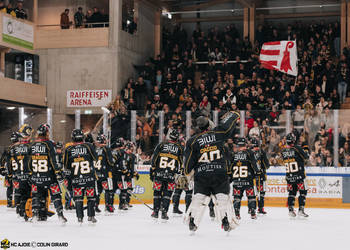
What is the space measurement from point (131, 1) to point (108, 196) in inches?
539

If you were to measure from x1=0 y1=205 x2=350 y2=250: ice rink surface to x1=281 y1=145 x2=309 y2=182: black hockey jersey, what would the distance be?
985mm

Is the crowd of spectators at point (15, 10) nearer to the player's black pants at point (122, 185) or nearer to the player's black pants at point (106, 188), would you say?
the player's black pants at point (122, 185)

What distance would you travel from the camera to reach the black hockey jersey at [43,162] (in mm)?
12320

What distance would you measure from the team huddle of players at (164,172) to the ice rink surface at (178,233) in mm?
366

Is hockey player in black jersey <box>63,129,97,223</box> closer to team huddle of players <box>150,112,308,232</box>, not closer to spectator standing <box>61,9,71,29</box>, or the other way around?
team huddle of players <box>150,112,308,232</box>

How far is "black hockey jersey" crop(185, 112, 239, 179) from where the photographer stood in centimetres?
1034

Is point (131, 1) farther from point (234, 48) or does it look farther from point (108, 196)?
point (108, 196)

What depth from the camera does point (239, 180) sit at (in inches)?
542

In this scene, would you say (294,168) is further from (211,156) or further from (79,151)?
(79,151)

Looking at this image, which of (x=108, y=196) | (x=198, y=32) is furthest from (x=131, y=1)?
(x=108, y=196)

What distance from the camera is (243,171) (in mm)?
13734

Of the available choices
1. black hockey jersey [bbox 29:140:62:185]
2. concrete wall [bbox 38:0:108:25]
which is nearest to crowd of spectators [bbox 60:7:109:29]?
concrete wall [bbox 38:0:108:25]

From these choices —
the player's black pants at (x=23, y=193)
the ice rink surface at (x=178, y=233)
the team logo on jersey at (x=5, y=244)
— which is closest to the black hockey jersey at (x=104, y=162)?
the ice rink surface at (x=178, y=233)

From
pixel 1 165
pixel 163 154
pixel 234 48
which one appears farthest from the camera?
pixel 234 48
